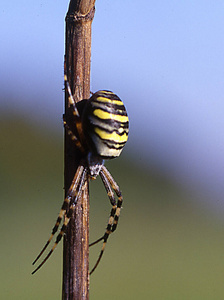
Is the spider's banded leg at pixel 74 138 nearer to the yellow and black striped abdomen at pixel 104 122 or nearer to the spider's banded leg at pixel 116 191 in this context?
the yellow and black striped abdomen at pixel 104 122

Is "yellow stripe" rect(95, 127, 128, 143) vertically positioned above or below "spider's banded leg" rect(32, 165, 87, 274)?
above

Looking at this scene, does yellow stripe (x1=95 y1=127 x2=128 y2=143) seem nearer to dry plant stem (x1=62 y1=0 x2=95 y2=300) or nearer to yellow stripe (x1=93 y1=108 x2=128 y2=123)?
yellow stripe (x1=93 y1=108 x2=128 y2=123)

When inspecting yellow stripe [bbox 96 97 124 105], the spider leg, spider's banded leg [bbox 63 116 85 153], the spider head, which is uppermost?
yellow stripe [bbox 96 97 124 105]

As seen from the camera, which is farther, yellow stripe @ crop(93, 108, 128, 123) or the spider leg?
the spider leg

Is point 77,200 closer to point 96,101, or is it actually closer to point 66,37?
point 96,101

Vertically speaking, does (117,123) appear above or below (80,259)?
above

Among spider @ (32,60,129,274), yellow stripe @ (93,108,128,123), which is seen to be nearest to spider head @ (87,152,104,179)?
spider @ (32,60,129,274)

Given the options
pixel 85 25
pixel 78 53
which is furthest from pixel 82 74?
pixel 85 25
